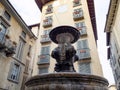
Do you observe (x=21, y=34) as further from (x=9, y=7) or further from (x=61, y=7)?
(x=61, y=7)

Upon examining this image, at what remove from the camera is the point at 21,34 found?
17703 millimetres

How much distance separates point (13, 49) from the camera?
47.4ft

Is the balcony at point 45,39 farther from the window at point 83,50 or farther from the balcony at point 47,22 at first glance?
the window at point 83,50

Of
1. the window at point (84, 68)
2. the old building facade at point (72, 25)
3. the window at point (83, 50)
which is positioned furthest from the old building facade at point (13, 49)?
the window at point (84, 68)

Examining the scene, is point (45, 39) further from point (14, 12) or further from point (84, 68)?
point (84, 68)

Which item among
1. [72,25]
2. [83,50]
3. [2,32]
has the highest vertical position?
[72,25]

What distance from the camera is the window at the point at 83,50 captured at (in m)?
13.0

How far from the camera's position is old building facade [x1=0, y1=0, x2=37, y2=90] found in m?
13.5

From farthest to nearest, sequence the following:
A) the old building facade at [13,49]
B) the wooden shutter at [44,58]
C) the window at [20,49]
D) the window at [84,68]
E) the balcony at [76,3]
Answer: the balcony at [76,3]
the window at [20,49]
the wooden shutter at [44,58]
the old building facade at [13,49]
the window at [84,68]

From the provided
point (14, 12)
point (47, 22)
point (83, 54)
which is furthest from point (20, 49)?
point (83, 54)

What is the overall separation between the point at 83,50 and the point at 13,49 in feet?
25.9

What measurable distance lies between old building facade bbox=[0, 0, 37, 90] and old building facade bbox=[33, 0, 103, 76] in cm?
256

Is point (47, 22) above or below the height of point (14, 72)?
above

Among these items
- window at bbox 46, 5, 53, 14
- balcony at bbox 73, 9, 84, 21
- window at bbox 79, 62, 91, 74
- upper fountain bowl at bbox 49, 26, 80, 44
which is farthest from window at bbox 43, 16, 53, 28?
upper fountain bowl at bbox 49, 26, 80, 44
